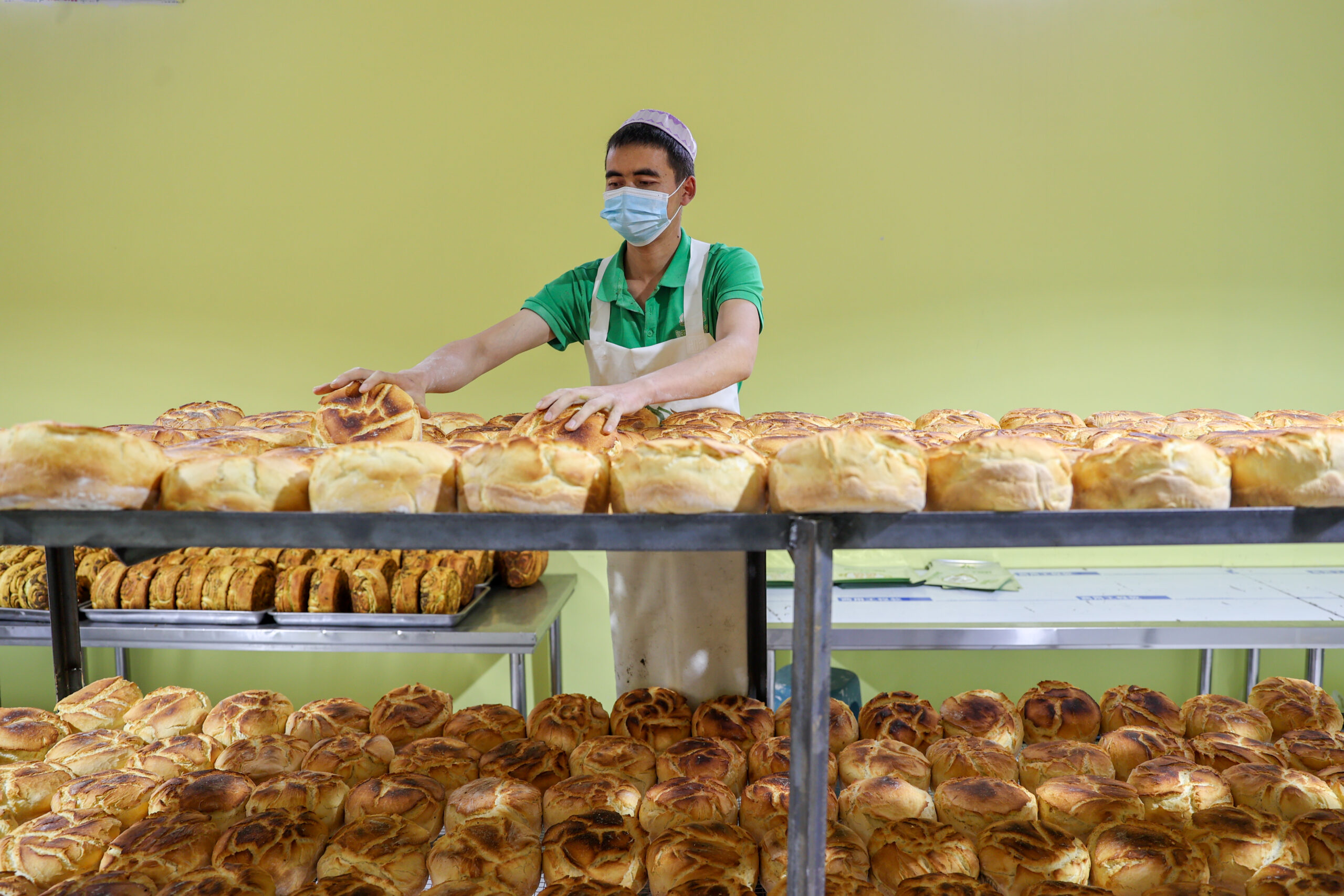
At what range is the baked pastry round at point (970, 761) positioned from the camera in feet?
4.83

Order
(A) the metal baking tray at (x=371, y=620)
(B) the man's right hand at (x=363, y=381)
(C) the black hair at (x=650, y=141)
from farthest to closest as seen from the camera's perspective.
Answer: (A) the metal baking tray at (x=371, y=620) < (C) the black hair at (x=650, y=141) < (B) the man's right hand at (x=363, y=381)

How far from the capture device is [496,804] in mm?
1378

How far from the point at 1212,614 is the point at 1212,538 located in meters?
2.41

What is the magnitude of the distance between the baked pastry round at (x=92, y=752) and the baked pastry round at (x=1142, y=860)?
1812mm

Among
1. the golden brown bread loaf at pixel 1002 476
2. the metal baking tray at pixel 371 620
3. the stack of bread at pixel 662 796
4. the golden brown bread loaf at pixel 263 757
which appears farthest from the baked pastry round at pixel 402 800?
the metal baking tray at pixel 371 620

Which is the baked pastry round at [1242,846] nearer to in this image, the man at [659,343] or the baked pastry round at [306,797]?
the man at [659,343]

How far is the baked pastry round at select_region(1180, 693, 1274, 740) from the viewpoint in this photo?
163cm

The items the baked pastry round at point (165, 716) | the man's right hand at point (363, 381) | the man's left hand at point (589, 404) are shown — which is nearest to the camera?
the man's left hand at point (589, 404)

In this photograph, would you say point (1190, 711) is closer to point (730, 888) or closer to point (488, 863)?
point (730, 888)

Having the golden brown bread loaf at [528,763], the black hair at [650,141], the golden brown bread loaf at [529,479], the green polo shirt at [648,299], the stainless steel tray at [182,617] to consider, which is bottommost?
the stainless steel tray at [182,617]

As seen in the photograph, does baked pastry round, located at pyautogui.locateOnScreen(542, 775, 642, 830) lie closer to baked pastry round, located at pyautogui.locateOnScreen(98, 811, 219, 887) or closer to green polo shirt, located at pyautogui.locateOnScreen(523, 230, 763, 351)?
baked pastry round, located at pyautogui.locateOnScreen(98, 811, 219, 887)

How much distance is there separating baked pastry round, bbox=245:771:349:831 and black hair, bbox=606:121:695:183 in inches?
62.8

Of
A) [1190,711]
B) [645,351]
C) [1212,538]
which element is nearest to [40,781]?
[645,351]

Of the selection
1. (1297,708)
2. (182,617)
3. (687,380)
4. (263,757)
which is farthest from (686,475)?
(182,617)
